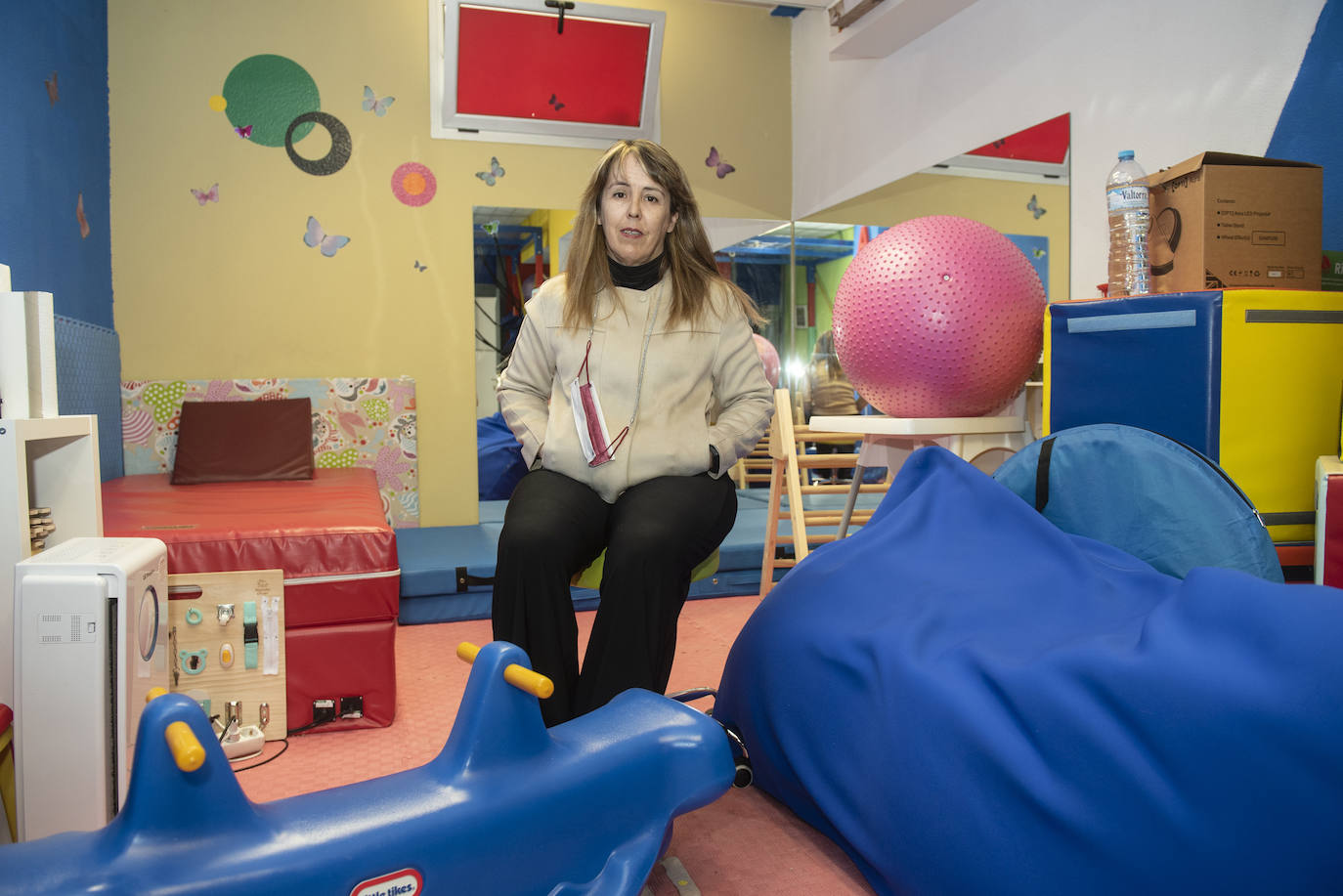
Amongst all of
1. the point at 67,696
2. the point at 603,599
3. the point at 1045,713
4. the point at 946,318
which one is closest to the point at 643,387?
the point at 603,599

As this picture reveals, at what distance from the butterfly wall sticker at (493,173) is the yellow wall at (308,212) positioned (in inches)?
0.9

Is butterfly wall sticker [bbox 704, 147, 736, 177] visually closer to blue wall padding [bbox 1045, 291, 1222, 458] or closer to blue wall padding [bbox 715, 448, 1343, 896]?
blue wall padding [bbox 1045, 291, 1222, 458]

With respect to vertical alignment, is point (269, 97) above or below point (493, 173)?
above

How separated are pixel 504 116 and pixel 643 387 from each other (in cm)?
246

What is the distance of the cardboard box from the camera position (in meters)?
Result: 1.64

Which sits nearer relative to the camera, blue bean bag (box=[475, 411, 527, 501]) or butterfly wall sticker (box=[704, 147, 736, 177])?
blue bean bag (box=[475, 411, 527, 501])

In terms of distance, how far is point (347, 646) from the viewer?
1.92 metres

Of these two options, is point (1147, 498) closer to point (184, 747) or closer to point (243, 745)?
point (184, 747)

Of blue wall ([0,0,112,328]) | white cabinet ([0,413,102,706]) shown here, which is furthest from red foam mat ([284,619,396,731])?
blue wall ([0,0,112,328])

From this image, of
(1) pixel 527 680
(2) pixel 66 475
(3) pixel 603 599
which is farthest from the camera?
(2) pixel 66 475

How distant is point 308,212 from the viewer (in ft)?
11.4

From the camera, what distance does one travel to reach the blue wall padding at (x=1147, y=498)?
133cm

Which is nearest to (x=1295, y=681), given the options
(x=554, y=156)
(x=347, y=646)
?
(x=347, y=646)

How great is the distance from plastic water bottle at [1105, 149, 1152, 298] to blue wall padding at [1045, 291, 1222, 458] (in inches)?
4.2
